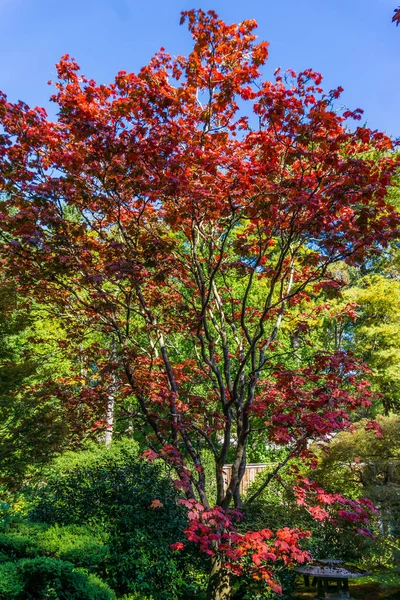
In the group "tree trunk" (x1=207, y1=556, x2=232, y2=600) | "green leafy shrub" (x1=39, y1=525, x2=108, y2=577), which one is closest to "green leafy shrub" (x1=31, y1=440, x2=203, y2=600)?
"green leafy shrub" (x1=39, y1=525, x2=108, y2=577)

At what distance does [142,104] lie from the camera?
4895mm

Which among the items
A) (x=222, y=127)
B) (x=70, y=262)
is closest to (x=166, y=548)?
(x=70, y=262)

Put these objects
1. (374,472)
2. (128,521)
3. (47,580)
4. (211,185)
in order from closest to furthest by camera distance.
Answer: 1. (47,580)
2. (211,185)
3. (128,521)
4. (374,472)

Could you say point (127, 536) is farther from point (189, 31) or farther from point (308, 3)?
point (308, 3)

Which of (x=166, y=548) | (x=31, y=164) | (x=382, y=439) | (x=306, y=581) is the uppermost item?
(x=31, y=164)

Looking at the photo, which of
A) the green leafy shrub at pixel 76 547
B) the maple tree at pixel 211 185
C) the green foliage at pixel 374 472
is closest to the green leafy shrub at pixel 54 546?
the green leafy shrub at pixel 76 547

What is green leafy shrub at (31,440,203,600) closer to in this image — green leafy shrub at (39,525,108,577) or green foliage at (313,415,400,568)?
green leafy shrub at (39,525,108,577)

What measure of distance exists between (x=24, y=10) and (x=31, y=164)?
185 cm

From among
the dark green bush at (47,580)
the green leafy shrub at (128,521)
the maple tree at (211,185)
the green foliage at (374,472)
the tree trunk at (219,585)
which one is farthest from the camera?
the green foliage at (374,472)

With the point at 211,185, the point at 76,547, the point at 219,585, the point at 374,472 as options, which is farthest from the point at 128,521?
the point at 374,472

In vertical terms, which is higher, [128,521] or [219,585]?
[128,521]

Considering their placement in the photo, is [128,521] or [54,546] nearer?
[54,546]

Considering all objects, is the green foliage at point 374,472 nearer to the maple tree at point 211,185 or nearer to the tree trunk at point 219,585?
the maple tree at point 211,185

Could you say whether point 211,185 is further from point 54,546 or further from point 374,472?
point 374,472
